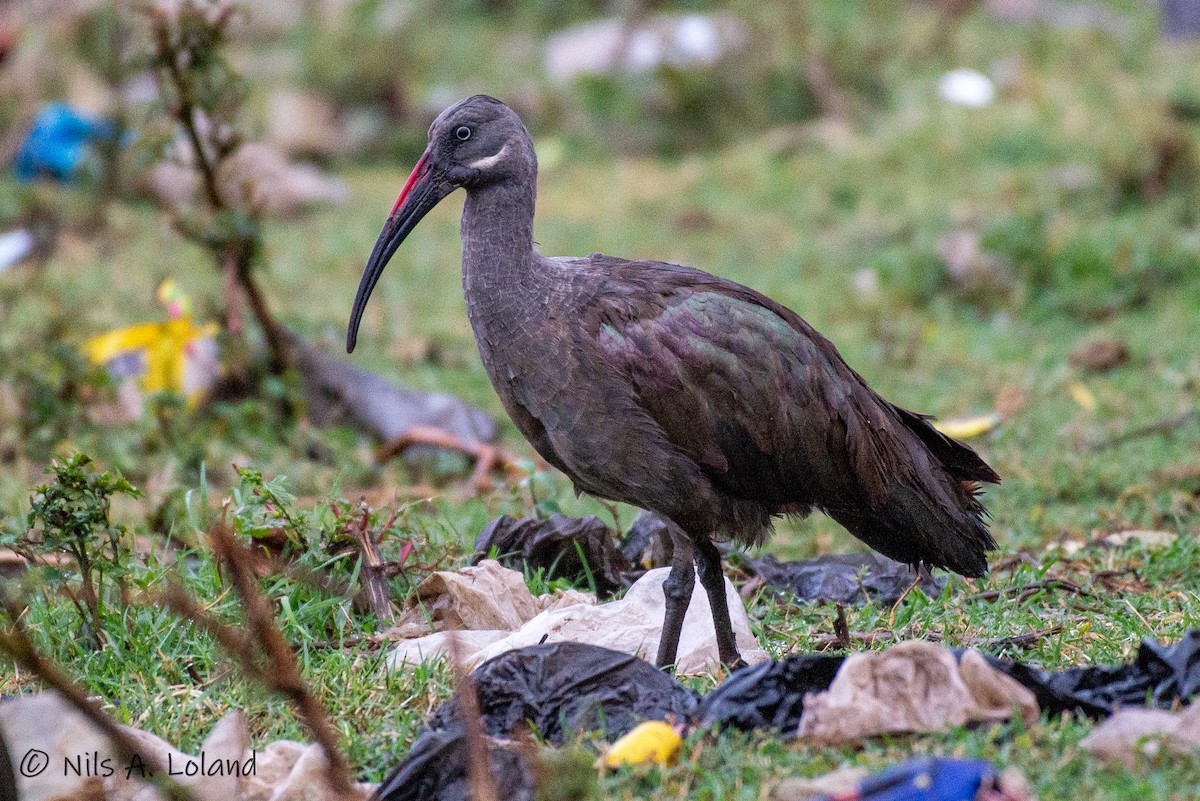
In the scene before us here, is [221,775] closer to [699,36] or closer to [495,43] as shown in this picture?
[699,36]

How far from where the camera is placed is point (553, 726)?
11.6 feet

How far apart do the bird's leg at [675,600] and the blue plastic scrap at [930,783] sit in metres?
1.24

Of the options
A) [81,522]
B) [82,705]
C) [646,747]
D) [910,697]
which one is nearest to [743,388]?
[910,697]

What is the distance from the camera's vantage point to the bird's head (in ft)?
14.1

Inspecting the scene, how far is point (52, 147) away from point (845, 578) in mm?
8711

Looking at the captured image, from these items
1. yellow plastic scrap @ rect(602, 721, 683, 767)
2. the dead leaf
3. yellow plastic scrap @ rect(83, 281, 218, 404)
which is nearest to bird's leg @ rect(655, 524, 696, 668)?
yellow plastic scrap @ rect(602, 721, 683, 767)

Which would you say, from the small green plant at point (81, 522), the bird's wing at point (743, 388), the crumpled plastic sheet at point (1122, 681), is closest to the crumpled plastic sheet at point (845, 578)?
the bird's wing at point (743, 388)

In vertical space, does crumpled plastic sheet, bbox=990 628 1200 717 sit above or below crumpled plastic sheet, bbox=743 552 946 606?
above

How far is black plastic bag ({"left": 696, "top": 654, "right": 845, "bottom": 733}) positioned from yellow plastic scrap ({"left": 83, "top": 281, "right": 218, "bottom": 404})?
174 inches

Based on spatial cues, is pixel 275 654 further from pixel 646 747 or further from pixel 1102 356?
pixel 1102 356

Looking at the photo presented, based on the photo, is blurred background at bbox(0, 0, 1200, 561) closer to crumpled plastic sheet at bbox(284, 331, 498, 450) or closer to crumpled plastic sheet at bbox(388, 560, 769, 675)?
crumpled plastic sheet at bbox(284, 331, 498, 450)

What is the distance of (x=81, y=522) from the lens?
4051 mm

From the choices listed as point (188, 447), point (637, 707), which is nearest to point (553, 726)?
point (637, 707)

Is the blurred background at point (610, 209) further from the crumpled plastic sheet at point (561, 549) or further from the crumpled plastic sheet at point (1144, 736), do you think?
the crumpled plastic sheet at point (1144, 736)
